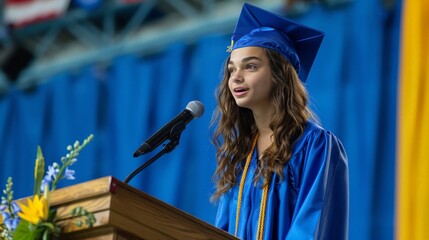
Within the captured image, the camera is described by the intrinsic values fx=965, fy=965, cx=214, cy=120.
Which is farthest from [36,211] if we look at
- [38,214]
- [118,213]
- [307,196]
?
[307,196]

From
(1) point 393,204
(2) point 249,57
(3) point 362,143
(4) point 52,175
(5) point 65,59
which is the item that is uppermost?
(5) point 65,59

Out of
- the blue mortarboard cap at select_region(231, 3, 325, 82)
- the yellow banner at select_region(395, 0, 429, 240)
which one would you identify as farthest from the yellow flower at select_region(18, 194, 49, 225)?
the yellow banner at select_region(395, 0, 429, 240)

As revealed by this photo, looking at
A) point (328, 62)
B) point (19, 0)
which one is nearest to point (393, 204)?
point (328, 62)

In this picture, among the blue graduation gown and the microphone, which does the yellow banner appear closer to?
the blue graduation gown

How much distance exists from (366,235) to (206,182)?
1.37m

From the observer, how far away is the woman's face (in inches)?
139

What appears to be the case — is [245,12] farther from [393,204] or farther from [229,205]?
[393,204]

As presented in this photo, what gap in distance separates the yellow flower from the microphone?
499 millimetres

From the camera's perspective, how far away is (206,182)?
6594 millimetres

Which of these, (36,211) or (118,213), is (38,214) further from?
(118,213)

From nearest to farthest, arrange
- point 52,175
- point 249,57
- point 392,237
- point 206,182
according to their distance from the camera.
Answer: point 52,175 < point 249,57 < point 392,237 < point 206,182

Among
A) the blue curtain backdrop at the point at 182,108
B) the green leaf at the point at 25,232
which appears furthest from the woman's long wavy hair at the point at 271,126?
the blue curtain backdrop at the point at 182,108

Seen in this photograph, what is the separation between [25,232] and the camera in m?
2.63

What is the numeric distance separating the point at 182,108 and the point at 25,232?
4.28 meters
